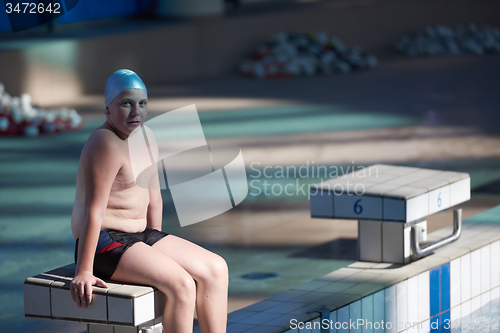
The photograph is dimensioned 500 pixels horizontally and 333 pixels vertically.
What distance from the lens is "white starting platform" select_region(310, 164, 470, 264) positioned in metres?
3.57

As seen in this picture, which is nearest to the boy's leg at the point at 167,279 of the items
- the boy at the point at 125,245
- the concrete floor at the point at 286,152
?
the boy at the point at 125,245

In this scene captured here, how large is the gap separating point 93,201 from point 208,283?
44cm

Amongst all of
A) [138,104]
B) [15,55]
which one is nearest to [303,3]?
[15,55]

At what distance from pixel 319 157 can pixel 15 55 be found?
507 centimetres

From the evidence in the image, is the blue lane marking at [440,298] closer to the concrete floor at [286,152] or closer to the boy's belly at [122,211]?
the concrete floor at [286,152]

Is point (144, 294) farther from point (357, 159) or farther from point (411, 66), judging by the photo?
point (411, 66)

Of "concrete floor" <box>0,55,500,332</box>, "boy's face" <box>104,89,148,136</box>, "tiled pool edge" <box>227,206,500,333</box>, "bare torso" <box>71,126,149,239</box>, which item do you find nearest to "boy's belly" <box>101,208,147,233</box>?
"bare torso" <box>71,126,149,239</box>

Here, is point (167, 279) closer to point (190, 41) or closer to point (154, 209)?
point (154, 209)

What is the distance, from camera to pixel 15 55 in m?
10.6

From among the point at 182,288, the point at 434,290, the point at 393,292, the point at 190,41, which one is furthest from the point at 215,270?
the point at 190,41

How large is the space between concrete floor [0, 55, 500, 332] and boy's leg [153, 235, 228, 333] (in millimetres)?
1042

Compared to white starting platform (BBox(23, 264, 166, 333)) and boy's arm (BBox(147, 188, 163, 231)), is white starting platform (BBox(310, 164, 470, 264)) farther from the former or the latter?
white starting platform (BBox(23, 264, 166, 333))

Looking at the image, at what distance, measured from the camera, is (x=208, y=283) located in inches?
104

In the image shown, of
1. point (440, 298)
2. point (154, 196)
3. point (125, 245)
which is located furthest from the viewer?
point (440, 298)
